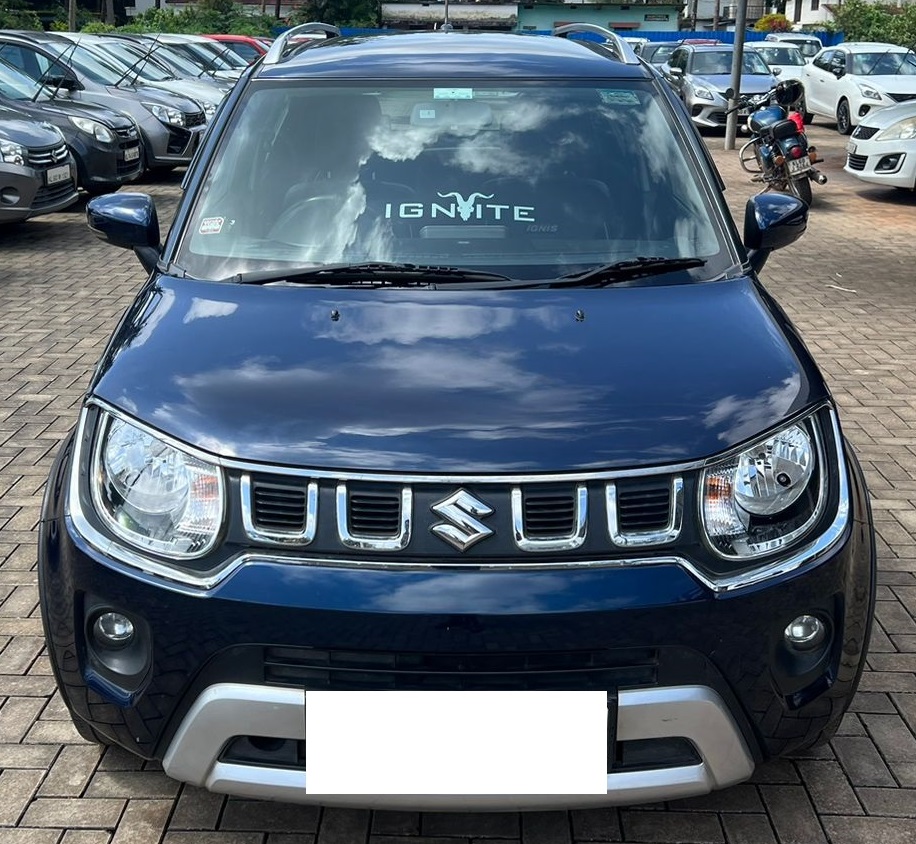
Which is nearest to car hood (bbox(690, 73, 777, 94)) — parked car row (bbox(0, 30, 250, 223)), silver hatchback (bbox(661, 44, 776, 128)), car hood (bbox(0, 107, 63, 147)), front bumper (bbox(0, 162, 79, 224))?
silver hatchback (bbox(661, 44, 776, 128))

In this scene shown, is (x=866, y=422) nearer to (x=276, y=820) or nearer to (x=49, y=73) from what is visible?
(x=276, y=820)

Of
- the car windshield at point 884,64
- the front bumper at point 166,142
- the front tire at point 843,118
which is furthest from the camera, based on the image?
the car windshield at point 884,64

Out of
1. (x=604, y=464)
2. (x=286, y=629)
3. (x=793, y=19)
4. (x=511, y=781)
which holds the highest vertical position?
(x=604, y=464)

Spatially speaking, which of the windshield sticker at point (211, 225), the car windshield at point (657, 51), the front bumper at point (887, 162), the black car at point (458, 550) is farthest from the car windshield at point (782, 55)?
the black car at point (458, 550)

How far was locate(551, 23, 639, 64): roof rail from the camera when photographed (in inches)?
162

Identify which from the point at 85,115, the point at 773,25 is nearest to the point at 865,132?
the point at 85,115

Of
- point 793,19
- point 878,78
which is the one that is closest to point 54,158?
point 878,78

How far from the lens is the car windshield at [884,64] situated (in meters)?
20.2

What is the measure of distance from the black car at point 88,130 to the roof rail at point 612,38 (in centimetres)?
818

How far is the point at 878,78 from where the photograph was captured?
776 inches

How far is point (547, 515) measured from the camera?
7.88 feet

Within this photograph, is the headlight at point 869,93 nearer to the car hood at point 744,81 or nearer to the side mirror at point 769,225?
the car hood at point 744,81

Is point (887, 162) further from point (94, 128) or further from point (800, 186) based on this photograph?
point (94, 128)

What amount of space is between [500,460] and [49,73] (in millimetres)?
12633
